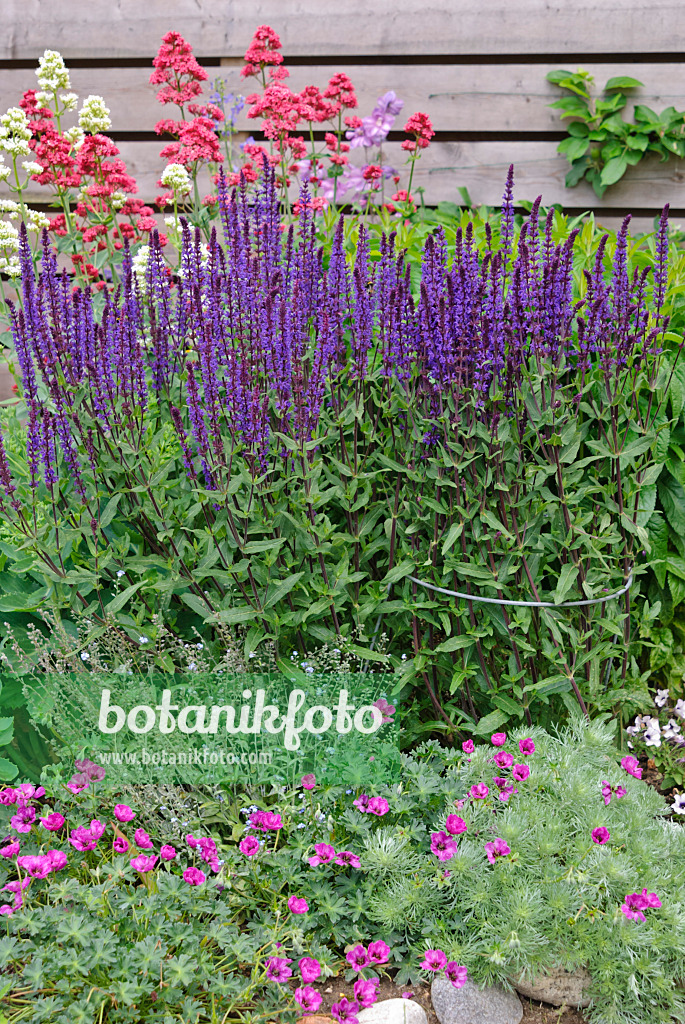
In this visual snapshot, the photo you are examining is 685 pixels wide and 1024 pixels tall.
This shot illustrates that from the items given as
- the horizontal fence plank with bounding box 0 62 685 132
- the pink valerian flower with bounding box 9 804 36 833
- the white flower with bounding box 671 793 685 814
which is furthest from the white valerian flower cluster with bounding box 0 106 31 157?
the white flower with bounding box 671 793 685 814

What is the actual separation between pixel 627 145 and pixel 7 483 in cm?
385

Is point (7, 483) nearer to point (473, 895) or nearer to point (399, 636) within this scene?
point (399, 636)

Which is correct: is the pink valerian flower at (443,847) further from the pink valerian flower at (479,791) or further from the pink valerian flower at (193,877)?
the pink valerian flower at (193,877)

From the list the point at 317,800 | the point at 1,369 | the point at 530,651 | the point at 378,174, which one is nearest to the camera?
the point at 317,800

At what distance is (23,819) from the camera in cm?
223

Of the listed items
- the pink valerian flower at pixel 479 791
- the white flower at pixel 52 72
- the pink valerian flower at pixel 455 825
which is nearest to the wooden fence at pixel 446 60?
the white flower at pixel 52 72

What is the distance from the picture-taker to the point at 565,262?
2.41 meters

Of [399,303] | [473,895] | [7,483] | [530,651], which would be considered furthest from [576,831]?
[7,483]

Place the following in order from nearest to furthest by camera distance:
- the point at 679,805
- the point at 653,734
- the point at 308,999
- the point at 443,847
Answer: the point at 308,999 → the point at 443,847 → the point at 679,805 → the point at 653,734

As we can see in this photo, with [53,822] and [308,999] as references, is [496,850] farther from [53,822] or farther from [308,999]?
[53,822]

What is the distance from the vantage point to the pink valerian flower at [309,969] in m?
1.82

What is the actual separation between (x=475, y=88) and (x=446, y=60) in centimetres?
28

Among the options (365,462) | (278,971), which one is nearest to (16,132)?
(365,462)

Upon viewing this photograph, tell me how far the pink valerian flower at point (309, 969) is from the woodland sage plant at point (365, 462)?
0.89 meters
